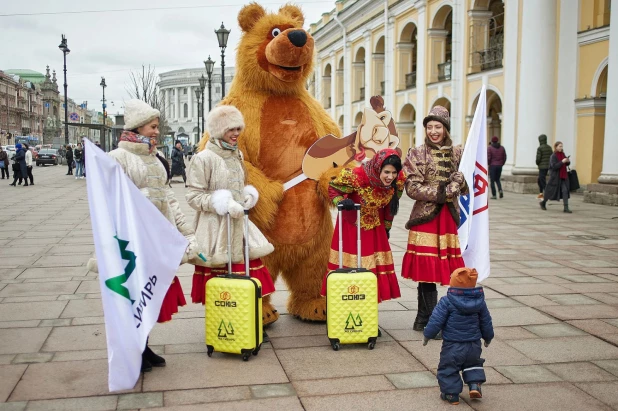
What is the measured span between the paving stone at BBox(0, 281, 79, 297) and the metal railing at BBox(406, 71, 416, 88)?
2246 cm

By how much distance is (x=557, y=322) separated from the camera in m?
5.05

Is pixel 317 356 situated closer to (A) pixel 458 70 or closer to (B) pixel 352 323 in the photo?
(B) pixel 352 323

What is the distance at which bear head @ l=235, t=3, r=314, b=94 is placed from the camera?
4.81 meters

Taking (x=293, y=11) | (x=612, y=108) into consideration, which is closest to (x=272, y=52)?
(x=293, y=11)

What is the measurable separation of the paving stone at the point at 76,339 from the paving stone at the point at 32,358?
106mm

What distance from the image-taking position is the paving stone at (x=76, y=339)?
4.41 m

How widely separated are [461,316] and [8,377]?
2744 mm

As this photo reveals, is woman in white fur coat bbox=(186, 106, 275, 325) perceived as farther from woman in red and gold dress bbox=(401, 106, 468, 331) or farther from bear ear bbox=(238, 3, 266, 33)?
woman in red and gold dress bbox=(401, 106, 468, 331)

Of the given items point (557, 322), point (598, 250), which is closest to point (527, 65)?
point (598, 250)

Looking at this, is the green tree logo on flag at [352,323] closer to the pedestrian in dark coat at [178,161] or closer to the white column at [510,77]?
the white column at [510,77]

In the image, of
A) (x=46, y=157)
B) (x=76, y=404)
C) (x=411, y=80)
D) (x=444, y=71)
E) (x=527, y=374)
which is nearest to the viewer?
(x=76, y=404)

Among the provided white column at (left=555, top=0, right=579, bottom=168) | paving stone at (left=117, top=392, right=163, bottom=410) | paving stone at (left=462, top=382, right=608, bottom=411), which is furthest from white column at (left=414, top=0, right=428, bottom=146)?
paving stone at (left=117, top=392, right=163, bottom=410)

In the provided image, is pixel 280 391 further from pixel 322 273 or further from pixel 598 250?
pixel 598 250

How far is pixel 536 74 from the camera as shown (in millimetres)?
17078
